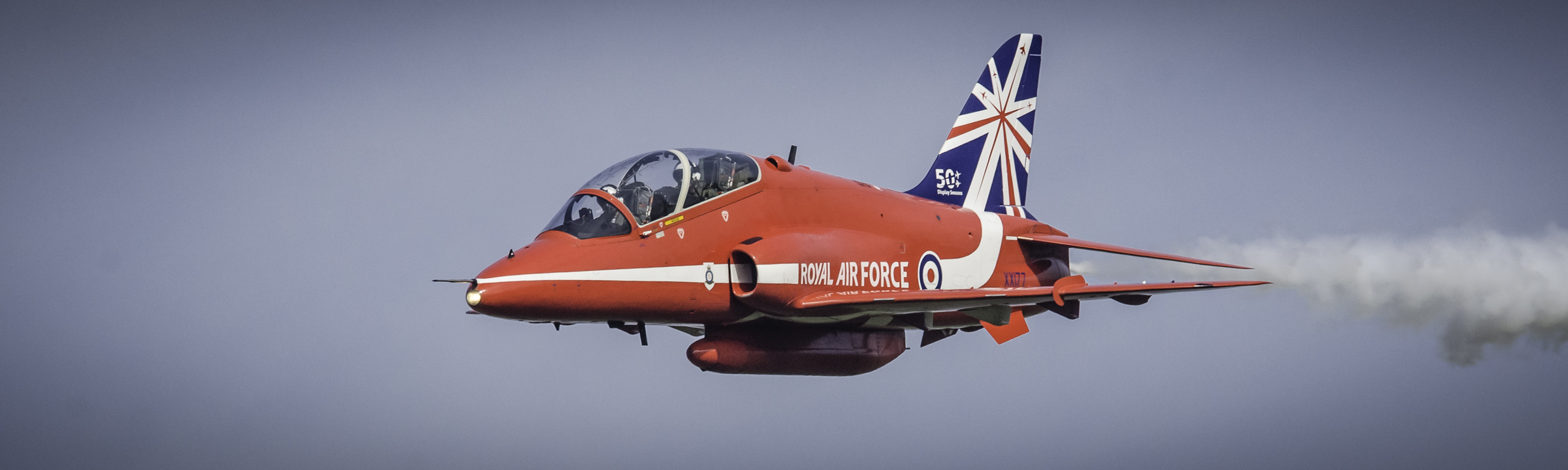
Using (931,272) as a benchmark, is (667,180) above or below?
above

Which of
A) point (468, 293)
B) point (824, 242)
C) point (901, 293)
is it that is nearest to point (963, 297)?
point (901, 293)

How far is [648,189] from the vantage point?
57.0 ft

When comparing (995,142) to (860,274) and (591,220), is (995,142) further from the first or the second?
(591,220)

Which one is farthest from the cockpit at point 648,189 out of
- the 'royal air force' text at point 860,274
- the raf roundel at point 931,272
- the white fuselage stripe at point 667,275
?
the raf roundel at point 931,272

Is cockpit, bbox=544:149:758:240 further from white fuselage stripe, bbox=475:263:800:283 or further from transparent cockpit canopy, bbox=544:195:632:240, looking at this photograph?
white fuselage stripe, bbox=475:263:800:283

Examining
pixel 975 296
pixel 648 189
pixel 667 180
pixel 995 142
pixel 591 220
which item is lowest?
pixel 975 296

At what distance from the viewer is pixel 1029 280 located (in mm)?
22703

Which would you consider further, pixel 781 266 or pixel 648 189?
pixel 781 266

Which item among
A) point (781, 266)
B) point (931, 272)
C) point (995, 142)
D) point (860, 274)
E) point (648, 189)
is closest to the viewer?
point (648, 189)

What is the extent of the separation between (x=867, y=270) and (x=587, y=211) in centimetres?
438

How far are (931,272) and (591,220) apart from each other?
5919mm

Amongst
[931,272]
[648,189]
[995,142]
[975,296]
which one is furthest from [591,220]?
[995,142]

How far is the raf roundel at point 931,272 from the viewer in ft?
66.6

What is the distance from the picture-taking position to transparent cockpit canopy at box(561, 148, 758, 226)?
1722 cm
